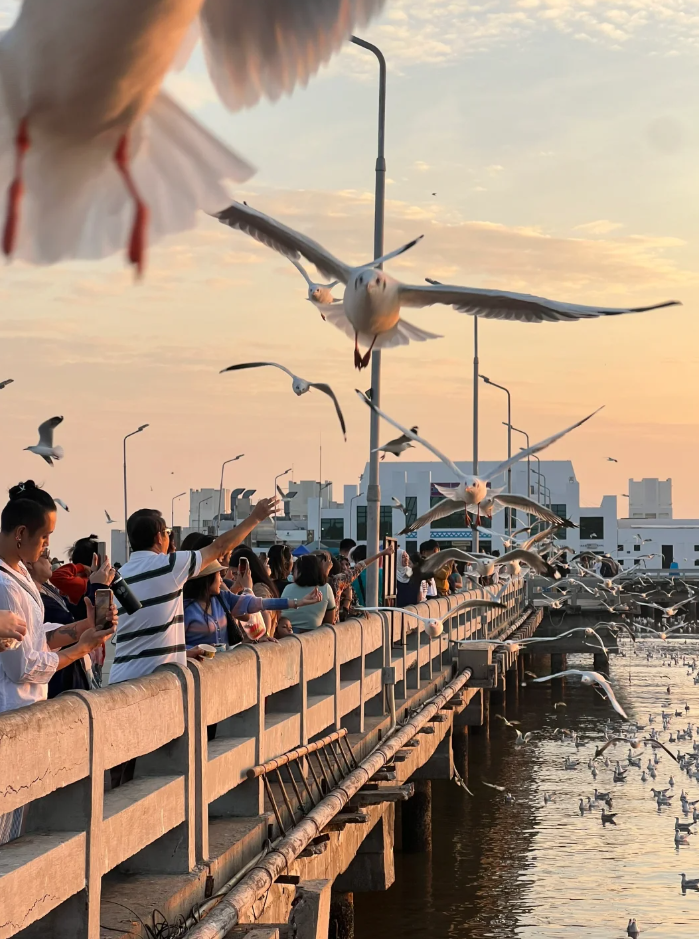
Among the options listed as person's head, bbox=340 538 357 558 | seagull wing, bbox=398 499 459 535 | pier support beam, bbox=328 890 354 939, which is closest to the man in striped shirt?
pier support beam, bbox=328 890 354 939

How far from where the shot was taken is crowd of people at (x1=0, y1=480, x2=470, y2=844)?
4.81 metres

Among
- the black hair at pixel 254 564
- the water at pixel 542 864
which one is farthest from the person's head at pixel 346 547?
the black hair at pixel 254 564

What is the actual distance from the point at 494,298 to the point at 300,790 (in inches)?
191

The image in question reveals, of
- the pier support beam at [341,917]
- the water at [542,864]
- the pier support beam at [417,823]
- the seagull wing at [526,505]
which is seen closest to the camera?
the pier support beam at [341,917]

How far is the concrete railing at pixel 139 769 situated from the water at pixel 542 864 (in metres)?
4.63

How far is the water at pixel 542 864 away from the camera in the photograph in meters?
13.2

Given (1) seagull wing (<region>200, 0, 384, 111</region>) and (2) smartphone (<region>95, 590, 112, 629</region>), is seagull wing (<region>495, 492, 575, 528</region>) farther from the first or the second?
(1) seagull wing (<region>200, 0, 384, 111</region>)

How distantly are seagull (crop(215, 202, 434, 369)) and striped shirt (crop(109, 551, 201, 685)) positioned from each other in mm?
1312

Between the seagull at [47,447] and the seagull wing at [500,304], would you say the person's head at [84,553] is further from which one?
the seagull wing at [500,304]

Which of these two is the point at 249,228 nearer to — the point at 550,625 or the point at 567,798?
the point at 567,798

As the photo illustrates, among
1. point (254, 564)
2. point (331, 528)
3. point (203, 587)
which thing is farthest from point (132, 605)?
point (331, 528)

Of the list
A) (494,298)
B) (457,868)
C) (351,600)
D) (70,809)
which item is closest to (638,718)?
(457,868)

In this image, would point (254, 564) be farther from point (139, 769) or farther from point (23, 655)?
point (23, 655)

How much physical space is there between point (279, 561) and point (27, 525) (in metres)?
6.92
